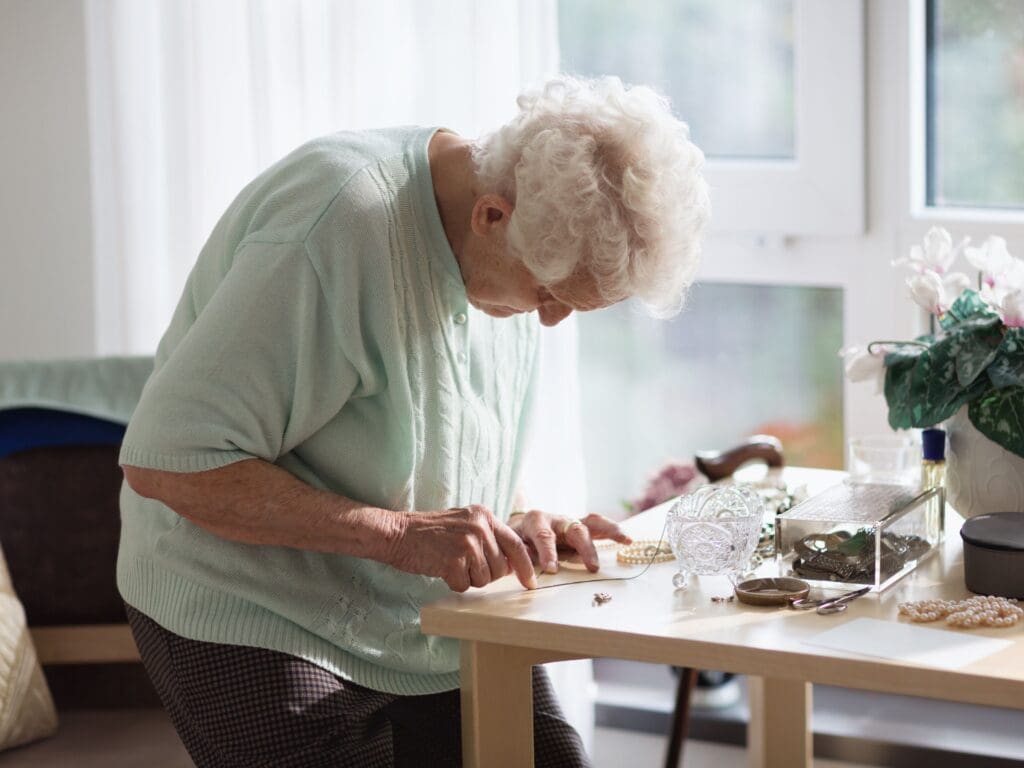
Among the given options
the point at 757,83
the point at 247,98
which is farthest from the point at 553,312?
the point at 247,98

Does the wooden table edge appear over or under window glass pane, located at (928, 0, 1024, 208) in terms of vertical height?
under

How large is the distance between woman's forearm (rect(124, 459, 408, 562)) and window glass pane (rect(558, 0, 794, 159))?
4.37 feet

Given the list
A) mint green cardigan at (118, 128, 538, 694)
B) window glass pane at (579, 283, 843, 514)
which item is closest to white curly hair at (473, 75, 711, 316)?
mint green cardigan at (118, 128, 538, 694)

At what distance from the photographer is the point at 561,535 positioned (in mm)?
1579

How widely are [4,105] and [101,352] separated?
21.8 inches

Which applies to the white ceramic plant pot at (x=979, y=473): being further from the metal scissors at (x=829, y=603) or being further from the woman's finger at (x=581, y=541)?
the woman's finger at (x=581, y=541)

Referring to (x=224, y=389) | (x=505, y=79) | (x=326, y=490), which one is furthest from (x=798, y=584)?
(x=505, y=79)

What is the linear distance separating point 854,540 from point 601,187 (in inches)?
18.0

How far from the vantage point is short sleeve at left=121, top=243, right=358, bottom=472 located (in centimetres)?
135

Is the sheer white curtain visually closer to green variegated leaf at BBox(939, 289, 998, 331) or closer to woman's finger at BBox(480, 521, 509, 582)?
green variegated leaf at BBox(939, 289, 998, 331)

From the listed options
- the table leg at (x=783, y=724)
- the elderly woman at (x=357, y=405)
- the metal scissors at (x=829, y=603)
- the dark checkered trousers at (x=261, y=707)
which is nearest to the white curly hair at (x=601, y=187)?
the elderly woman at (x=357, y=405)

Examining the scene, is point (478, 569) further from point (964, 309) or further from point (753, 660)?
point (964, 309)

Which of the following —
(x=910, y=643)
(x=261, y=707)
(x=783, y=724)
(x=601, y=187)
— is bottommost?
(x=783, y=724)

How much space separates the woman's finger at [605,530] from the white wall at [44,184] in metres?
1.54
